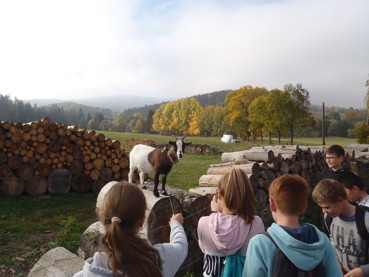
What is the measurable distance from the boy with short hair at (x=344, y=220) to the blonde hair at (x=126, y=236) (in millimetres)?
1681

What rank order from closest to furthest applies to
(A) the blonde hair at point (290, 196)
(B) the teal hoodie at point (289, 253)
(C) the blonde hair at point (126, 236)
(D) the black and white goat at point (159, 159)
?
(C) the blonde hair at point (126, 236), (B) the teal hoodie at point (289, 253), (A) the blonde hair at point (290, 196), (D) the black and white goat at point (159, 159)

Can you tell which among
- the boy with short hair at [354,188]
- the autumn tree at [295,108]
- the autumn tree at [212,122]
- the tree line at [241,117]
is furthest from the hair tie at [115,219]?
the autumn tree at [212,122]

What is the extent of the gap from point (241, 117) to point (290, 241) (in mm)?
46662

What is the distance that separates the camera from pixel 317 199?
2.90m

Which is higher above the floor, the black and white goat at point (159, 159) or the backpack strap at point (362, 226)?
the black and white goat at point (159, 159)

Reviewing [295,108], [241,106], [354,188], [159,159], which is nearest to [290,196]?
[354,188]

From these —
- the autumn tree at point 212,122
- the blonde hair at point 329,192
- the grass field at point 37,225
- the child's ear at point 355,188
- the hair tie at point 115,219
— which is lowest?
the grass field at point 37,225

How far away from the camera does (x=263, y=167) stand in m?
7.39

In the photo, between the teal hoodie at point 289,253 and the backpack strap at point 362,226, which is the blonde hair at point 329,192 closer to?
the backpack strap at point 362,226

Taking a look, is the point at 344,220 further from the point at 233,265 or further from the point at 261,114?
the point at 261,114

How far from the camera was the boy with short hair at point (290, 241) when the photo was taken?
1.87 metres

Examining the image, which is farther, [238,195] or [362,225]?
[362,225]

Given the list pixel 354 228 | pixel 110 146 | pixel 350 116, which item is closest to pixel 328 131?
pixel 350 116

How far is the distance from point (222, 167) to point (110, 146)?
4445 millimetres
